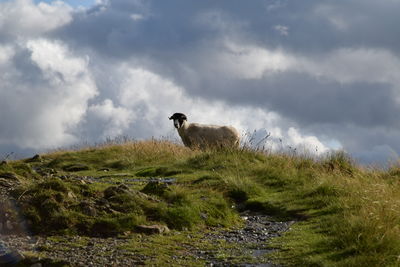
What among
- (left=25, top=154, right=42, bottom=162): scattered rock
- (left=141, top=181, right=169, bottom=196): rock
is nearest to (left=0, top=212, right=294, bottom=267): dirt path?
(left=141, top=181, right=169, bottom=196): rock

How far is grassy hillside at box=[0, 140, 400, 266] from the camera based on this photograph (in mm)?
8945

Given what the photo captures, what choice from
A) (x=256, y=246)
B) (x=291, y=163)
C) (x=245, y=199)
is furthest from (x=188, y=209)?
(x=291, y=163)

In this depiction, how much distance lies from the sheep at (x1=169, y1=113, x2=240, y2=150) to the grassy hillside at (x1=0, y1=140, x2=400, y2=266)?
7.36m

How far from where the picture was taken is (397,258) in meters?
8.24

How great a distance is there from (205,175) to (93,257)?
8910 millimetres

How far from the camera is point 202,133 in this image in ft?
87.0

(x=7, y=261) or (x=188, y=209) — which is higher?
(x=188, y=209)

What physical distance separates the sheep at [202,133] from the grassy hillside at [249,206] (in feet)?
24.1

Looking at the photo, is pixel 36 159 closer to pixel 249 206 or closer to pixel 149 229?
pixel 249 206

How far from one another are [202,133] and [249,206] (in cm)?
1273

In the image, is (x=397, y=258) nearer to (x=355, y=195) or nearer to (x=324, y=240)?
(x=324, y=240)

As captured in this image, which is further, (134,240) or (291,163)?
(291,163)

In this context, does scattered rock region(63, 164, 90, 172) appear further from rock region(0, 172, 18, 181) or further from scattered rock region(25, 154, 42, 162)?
rock region(0, 172, 18, 181)

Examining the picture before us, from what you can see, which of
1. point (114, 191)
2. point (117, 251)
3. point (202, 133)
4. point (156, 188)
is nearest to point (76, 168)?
point (202, 133)
